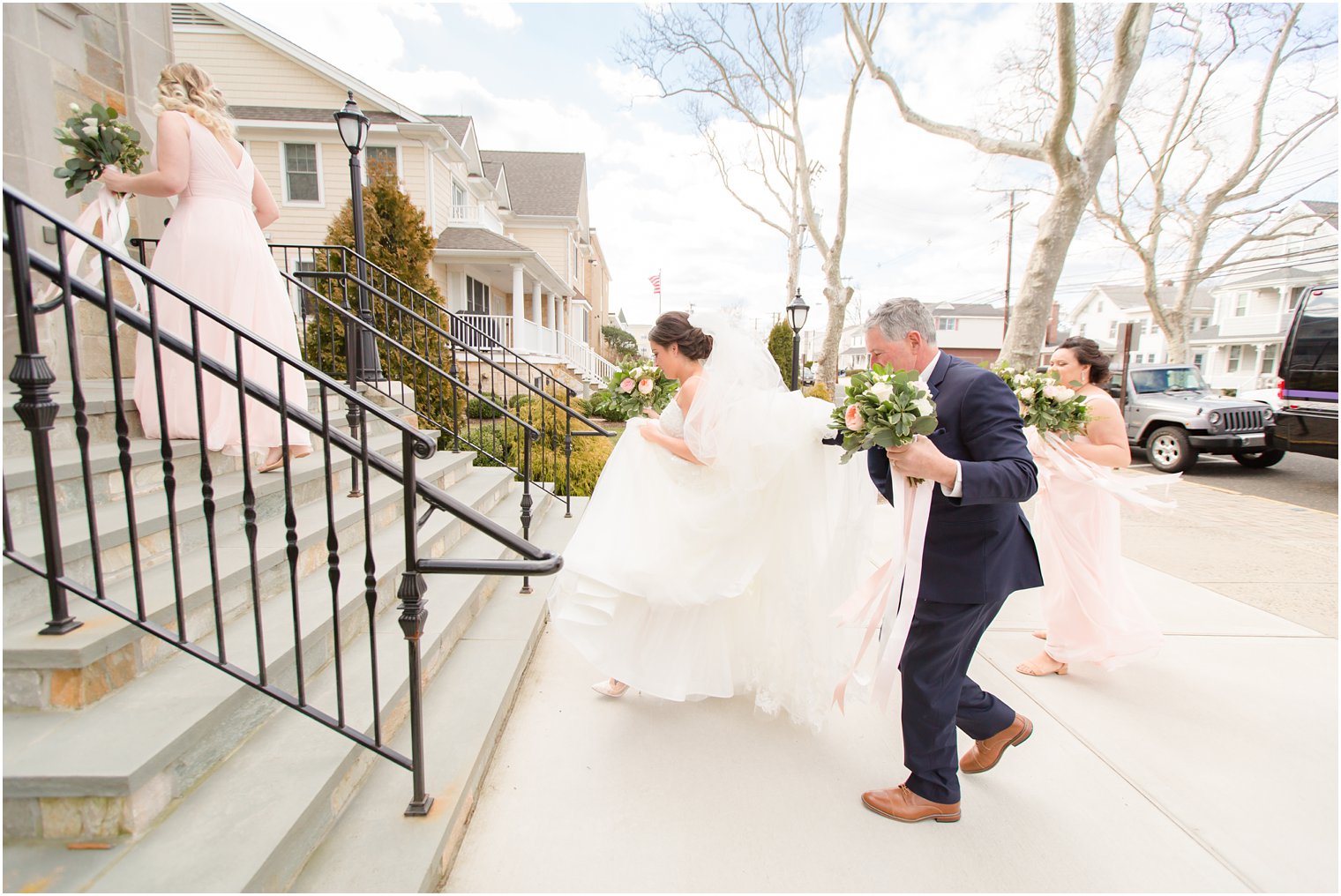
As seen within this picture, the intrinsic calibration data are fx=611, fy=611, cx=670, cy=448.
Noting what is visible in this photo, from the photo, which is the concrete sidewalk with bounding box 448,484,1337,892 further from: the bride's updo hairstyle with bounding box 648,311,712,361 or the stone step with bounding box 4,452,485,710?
the bride's updo hairstyle with bounding box 648,311,712,361

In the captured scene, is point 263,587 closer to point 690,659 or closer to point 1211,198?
point 690,659

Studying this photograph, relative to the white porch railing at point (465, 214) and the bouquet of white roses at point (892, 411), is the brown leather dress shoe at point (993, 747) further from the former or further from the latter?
the white porch railing at point (465, 214)

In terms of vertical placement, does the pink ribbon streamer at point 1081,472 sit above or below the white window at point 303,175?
below

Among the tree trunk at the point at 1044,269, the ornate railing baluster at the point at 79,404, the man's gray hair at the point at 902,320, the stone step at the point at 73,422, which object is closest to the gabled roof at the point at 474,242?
the tree trunk at the point at 1044,269

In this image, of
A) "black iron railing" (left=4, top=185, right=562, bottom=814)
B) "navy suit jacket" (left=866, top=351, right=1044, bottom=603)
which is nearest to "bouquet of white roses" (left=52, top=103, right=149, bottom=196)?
"black iron railing" (left=4, top=185, right=562, bottom=814)

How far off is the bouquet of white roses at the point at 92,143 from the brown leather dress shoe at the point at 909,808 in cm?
450

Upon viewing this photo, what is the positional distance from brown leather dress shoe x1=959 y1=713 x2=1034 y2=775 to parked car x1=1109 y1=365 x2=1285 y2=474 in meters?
10.2

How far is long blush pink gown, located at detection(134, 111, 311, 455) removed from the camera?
9.87 feet

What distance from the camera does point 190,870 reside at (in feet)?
5.05

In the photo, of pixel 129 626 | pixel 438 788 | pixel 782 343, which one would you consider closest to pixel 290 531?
pixel 129 626

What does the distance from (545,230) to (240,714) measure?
83.2ft

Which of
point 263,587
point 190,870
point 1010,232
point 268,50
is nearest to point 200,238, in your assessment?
point 263,587

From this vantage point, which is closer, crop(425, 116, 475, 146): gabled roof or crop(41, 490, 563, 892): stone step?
crop(41, 490, 563, 892): stone step

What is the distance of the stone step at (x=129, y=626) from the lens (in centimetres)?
173
